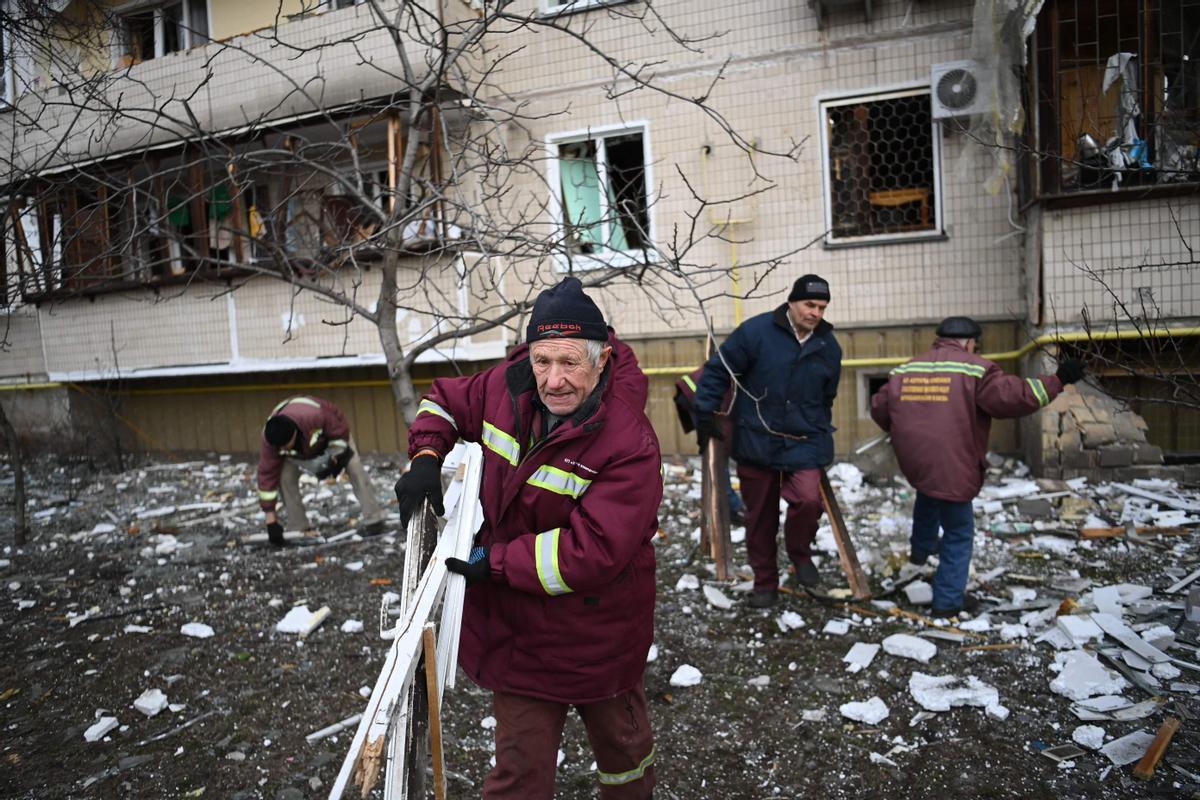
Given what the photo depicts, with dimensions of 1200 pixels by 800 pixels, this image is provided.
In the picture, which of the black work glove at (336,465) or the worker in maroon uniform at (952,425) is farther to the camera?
the black work glove at (336,465)

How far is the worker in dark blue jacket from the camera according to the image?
4.82 m

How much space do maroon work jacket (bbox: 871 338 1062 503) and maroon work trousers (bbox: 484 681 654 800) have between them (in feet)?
9.03

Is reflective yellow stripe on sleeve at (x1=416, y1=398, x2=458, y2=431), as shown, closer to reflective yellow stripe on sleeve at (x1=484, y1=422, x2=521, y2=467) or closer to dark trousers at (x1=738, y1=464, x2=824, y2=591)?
reflective yellow stripe on sleeve at (x1=484, y1=422, x2=521, y2=467)

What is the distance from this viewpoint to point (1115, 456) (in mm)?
6852

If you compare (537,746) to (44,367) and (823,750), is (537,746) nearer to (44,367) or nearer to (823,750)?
(823,750)

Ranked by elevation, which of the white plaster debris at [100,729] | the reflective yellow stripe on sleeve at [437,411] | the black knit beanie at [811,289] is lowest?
the white plaster debris at [100,729]

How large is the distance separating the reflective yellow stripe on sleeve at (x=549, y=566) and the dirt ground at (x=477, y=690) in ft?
4.96

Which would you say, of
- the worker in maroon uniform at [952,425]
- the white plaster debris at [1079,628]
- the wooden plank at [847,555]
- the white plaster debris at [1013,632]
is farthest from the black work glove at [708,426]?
the white plaster debris at [1079,628]

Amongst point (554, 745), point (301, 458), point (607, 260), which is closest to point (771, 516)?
point (554, 745)

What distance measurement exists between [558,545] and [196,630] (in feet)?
12.6

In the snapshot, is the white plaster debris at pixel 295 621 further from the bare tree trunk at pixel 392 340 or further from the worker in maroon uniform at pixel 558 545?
the worker in maroon uniform at pixel 558 545

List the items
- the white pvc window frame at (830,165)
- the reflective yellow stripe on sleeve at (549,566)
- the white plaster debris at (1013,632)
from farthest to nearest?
the white pvc window frame at (830,165) < the white plaster debris at (1013,632) < the reflective yellow stripe on sleeve at (549,566)

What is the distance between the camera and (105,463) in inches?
432

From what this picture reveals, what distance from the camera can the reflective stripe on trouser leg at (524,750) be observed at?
2.32m
